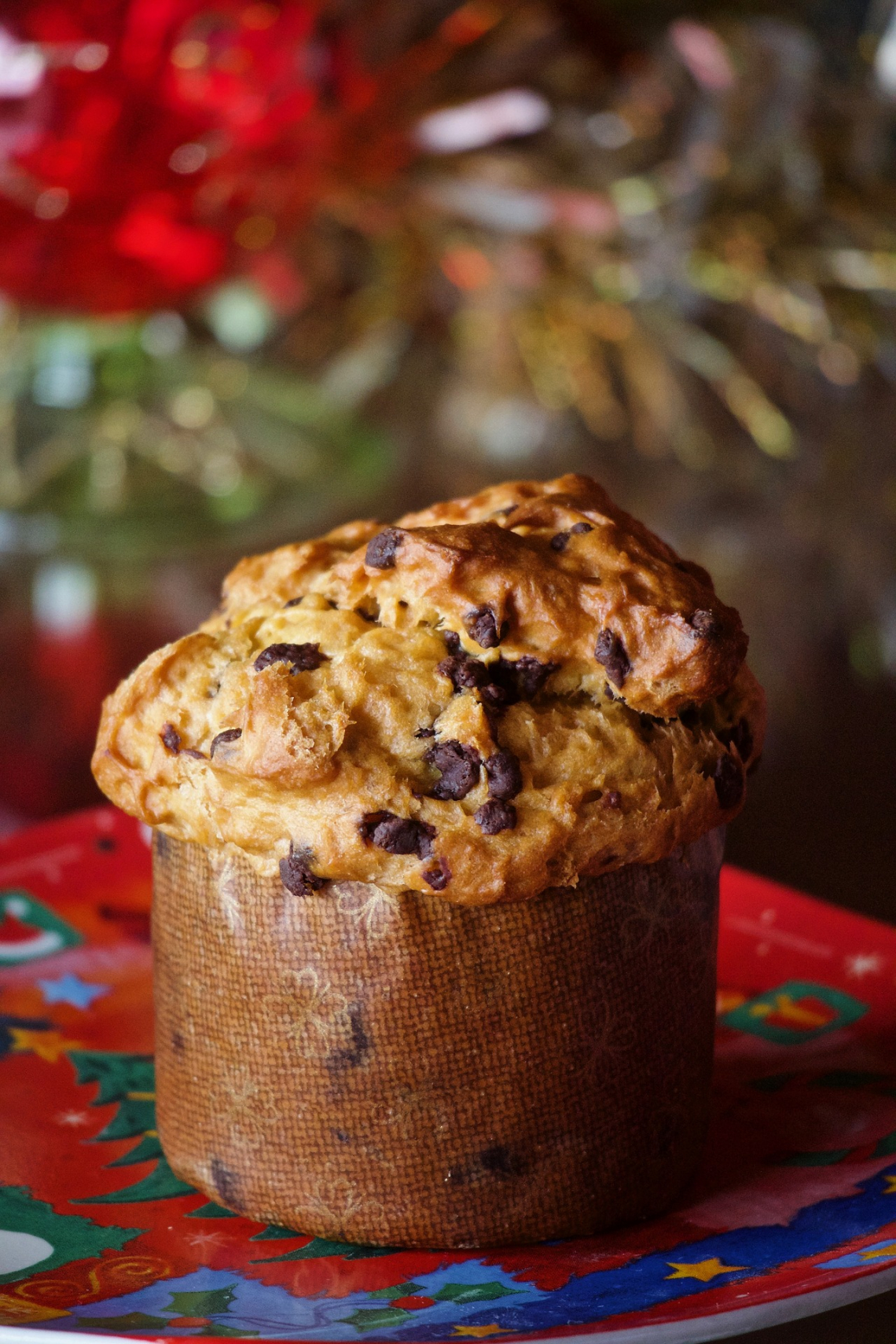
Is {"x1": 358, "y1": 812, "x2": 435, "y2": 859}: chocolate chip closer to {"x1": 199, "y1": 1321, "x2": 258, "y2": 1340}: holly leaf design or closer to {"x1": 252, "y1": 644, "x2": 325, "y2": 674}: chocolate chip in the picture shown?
{"x1": 252, "y1": 644, "x2": 325, "y2": 674}: chocolate chip

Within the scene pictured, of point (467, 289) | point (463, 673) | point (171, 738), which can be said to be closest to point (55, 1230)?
point (171, 738)

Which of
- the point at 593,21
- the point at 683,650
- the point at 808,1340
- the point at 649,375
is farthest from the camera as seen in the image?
the point at 649,375

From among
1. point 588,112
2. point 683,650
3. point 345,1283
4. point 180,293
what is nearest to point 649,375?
point 588,112

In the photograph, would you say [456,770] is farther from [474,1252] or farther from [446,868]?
[474,1252]

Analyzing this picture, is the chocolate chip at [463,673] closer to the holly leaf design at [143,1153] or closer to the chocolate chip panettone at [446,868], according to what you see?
the chocolate chip panettone at [446,868]

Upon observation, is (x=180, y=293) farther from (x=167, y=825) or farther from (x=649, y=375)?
(x=167, y=825)

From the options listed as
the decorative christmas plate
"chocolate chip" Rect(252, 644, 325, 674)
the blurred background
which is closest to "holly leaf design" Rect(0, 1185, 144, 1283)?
the decorative christmas plate

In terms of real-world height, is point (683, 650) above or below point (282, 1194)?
above
